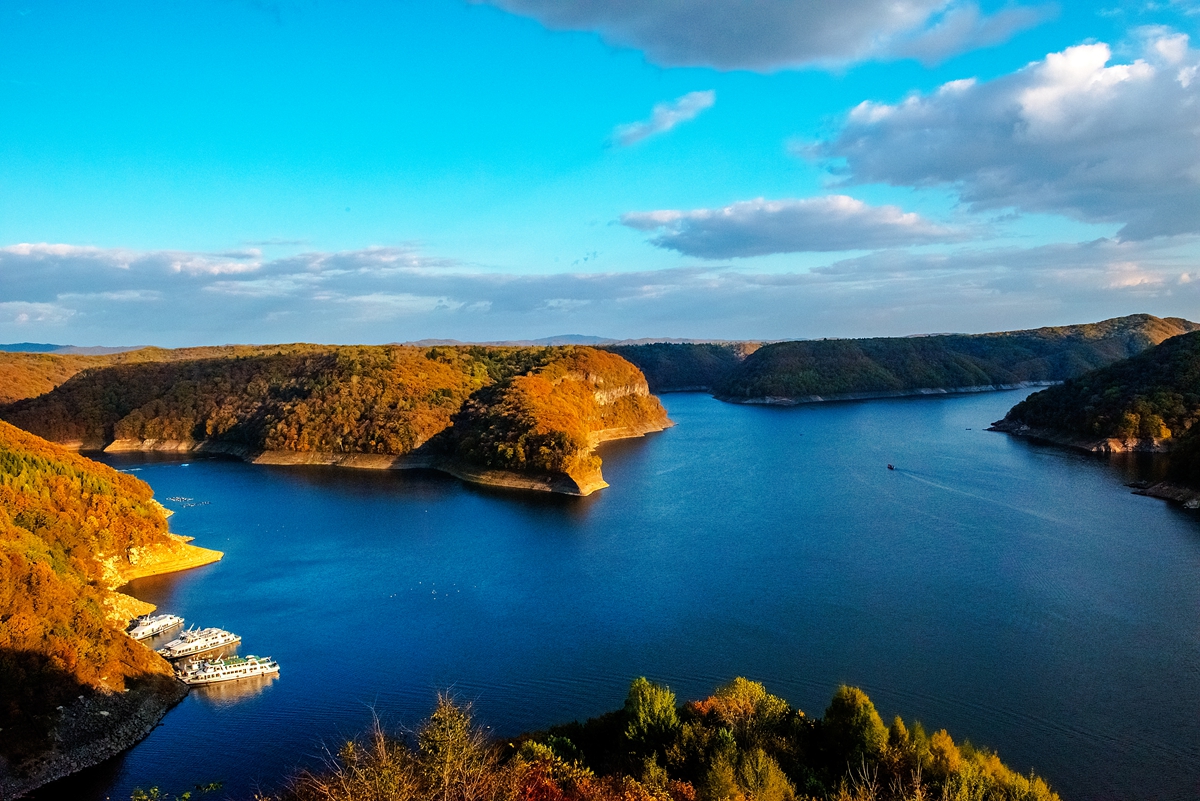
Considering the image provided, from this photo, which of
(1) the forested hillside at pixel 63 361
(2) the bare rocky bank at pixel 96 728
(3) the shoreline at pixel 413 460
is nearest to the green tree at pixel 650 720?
(2) the bare rocky bank at pixel 96 728

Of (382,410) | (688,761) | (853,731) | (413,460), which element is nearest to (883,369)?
(382,410)

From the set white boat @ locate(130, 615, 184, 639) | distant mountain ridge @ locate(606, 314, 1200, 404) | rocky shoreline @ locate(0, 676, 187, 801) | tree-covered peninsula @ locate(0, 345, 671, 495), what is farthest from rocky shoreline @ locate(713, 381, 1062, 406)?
A: rocky shoreline @ locate(0, 676, 187, 801)

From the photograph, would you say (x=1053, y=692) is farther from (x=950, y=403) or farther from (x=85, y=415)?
(x=950, y=403)

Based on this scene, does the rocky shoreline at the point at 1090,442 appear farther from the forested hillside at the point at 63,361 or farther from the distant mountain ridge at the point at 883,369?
the forested hillside at the point at 63,361

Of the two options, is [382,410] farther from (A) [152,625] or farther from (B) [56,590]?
(B) [56,590]

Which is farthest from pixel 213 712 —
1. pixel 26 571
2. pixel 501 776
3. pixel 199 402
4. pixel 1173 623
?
pixel 199 402

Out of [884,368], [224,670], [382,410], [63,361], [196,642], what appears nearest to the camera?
→ [224,670]
